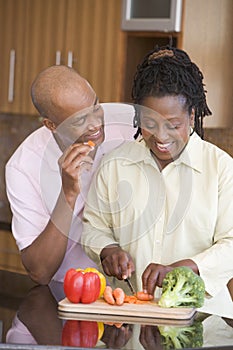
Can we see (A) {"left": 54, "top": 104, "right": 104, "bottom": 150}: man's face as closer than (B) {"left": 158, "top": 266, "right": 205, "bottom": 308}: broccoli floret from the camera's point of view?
No

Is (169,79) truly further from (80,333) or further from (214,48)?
(214,48)

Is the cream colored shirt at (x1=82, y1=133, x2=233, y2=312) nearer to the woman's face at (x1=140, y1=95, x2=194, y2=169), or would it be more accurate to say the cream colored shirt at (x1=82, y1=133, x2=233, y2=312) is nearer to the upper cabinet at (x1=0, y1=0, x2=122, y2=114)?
the woman's face at (x1=140, y1=95, x2=194, y2=169)

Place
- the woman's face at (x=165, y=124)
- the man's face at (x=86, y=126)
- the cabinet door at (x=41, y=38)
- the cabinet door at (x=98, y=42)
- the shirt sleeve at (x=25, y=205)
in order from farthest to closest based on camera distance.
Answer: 1. the cabinet door at (x=41, y=38)
2. the cabinet door at (x=98, y=42)
3. the shirt sleeve at (x=25, y=205)
4. the man's face at (x=86, y=126)
5. the woman's face at (x=165, y=124)

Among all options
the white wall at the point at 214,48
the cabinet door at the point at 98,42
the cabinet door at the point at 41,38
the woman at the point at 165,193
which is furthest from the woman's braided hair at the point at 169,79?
the cabinet door at the point at 41,38

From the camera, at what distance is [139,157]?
2.37m

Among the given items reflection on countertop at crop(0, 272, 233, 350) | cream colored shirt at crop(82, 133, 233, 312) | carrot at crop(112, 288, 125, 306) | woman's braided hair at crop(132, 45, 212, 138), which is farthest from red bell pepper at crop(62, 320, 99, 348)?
woman's braided hair at crop(132, 45, 212, 138)

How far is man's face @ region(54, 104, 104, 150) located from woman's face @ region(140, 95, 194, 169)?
6.9 inches

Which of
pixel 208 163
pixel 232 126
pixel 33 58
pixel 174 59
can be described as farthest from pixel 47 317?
pixel 33 58

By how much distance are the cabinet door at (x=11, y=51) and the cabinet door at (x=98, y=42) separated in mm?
338

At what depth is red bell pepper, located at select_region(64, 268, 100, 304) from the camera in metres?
2.08

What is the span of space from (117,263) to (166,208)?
227 mm

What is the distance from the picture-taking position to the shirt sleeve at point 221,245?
7.25ft

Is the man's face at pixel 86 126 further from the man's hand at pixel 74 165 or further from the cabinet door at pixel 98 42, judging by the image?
the cabinet door at pixel 98 42

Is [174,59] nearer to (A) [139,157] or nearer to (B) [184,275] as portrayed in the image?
(A) [139,157]
